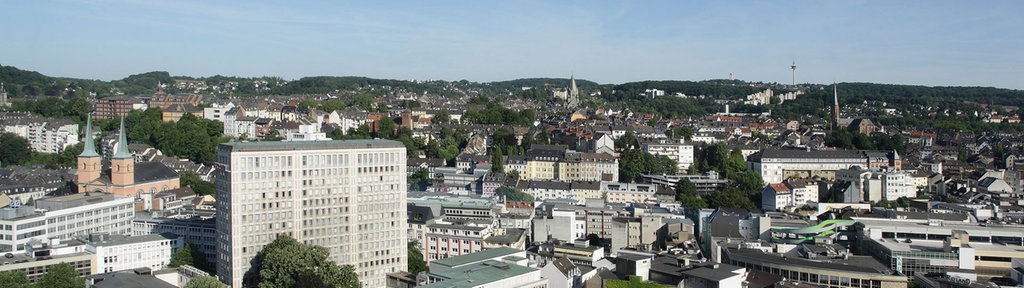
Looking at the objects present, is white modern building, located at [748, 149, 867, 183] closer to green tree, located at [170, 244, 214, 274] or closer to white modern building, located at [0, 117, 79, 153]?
green tree, located at [170, 244, 214, 274]

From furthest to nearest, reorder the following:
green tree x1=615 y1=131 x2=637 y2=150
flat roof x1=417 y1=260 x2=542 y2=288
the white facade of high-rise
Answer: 1. green tree x1=615 y1=131 x2=637 y2=150
2. the white facade of high-rise
3. flat roof x1=417 y1=260 x2=542 y2=288

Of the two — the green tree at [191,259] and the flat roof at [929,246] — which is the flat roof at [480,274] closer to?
the green tree at [191,259]

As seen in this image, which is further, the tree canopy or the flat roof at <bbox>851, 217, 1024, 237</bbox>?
the tree canopy

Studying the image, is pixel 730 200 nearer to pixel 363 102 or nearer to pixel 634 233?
pixel 634 233

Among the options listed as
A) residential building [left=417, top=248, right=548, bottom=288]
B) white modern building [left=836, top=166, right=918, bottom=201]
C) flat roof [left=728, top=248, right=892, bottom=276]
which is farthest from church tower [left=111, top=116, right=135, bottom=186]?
white modern building [left=836, top=166, right=918, bottom=201]

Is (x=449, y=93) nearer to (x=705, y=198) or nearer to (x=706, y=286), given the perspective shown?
(x=705, y=198)

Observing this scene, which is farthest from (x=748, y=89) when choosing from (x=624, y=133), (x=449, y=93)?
(x=624, y=133)

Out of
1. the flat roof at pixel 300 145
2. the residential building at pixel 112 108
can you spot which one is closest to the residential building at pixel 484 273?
the flat roof at pixel 300 145
